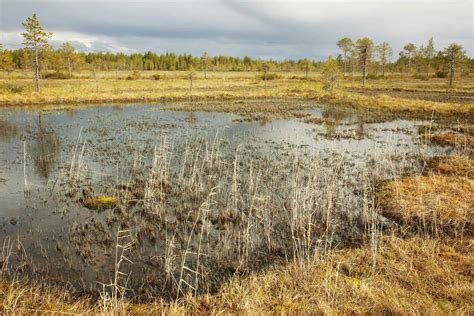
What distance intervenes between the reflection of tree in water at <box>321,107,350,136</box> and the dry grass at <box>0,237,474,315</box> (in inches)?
829

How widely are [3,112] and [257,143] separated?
2935 centimetres

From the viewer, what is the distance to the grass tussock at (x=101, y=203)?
A: 43.1ft

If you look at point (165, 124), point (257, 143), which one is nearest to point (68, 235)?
point (257, 143)

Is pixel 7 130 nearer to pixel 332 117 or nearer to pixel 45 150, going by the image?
pixel 45 150

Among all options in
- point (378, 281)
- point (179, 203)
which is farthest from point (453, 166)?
point (179, 203)

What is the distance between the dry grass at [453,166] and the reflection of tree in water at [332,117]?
1042cm

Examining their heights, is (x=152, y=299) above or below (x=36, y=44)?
below

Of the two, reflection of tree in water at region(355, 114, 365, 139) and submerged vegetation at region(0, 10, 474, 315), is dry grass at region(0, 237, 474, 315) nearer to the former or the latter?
submerged vegetation at region(0, 10, 474, 315)

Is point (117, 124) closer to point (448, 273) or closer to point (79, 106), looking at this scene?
point (79, 106)

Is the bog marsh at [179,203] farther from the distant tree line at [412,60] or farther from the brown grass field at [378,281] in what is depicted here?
the distant tree line at [412,60]

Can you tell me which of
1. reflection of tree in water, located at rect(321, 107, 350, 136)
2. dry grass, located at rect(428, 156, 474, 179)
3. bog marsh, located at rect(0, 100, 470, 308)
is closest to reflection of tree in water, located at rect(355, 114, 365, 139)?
bog marsh, located at rect(0, 100, 470, 308)

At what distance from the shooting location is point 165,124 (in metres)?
31.6

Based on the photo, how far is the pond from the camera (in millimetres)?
9227

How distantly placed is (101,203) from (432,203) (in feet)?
39.9
